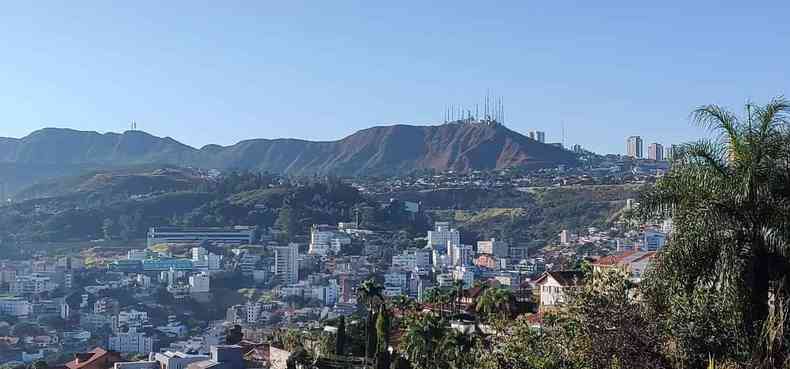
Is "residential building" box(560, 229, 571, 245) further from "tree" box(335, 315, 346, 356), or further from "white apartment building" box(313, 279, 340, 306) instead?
"tree" box(335, 315, 346, 356)

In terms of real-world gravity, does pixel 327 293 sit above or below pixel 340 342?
below

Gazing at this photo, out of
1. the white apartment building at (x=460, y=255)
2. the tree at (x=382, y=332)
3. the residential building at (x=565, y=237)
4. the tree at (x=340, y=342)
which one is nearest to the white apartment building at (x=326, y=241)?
the white apartment building at (x=460, y=255)

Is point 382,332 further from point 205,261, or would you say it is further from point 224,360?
point 205,261

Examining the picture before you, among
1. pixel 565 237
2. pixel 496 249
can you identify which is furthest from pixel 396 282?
pixel 565 237

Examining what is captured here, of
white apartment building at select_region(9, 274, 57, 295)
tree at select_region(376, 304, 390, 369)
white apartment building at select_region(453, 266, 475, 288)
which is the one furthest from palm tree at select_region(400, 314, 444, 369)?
white apartment building at select_region(9, 274, 57, 295)

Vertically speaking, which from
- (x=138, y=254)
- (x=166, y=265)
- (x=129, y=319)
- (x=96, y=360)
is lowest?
(x=129, y=319)

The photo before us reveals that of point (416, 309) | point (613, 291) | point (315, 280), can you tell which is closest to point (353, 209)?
point (315, 280)

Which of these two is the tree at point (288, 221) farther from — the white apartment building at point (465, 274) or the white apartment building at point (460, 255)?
the white apartment building at point (465, 274)
